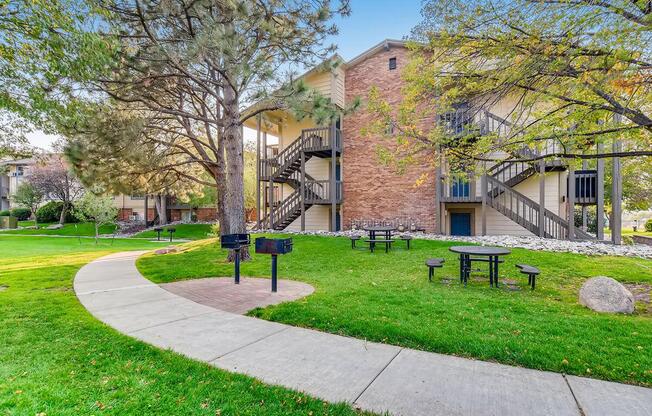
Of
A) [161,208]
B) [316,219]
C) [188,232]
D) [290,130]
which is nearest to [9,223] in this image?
[161,208]

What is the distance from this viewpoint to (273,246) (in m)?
6.59

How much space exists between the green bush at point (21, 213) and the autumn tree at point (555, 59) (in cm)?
5002

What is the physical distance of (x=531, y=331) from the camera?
4305mm

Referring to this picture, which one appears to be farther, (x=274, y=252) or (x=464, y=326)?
(x=274, y=252)

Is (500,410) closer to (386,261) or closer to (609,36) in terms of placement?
(609,36)

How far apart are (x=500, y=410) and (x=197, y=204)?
105ft

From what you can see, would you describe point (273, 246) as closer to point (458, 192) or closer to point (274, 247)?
point (274, 247)

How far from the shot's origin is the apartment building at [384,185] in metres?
13.9

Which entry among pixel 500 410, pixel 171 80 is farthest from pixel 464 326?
pixel 171 80

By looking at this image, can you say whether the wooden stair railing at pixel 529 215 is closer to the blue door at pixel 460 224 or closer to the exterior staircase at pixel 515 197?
the exterior staircase at pixel 515 197

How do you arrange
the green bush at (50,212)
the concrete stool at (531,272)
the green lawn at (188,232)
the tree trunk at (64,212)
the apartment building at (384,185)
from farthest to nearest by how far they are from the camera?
1. the green bush at (50,212)
2. the tree trunk at (64,212)
3. the green lawn at (188,232)
4. the apartment building at (384,185)
5. the concrete stool at (531,272)

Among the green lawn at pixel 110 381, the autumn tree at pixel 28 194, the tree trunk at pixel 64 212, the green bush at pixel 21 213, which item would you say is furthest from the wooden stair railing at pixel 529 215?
the green bush at pixel 21 213

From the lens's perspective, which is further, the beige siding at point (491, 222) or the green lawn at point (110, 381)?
the beige siding at point (491, 222)

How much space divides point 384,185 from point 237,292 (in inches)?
436
